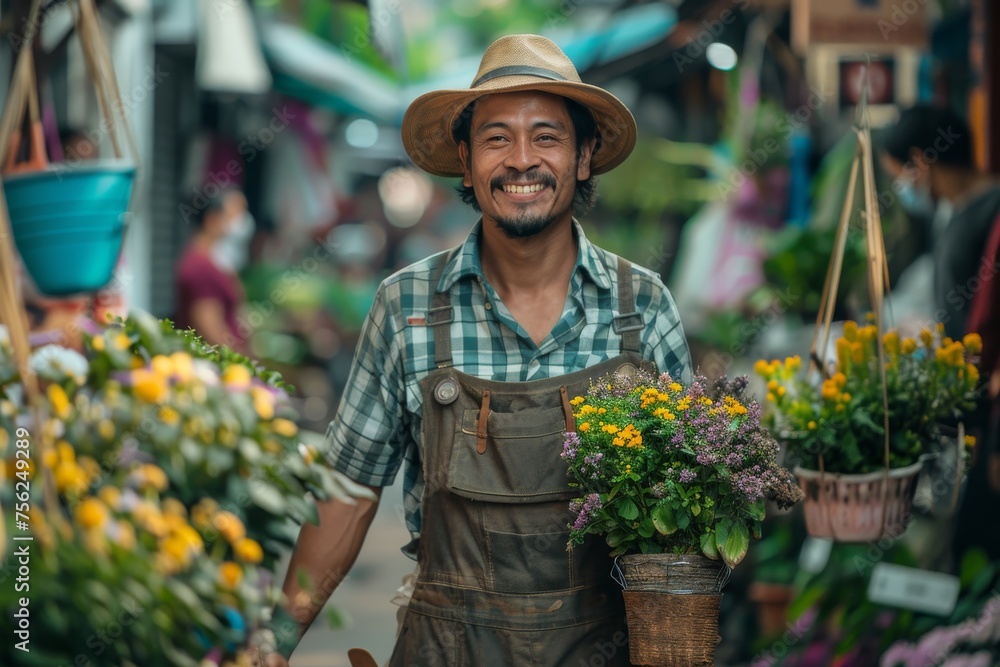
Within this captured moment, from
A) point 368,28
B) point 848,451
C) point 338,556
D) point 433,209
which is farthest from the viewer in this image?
point 433,209

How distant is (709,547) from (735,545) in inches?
2.1

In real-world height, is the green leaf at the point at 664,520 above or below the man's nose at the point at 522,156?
below

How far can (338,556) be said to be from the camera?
2998 mm

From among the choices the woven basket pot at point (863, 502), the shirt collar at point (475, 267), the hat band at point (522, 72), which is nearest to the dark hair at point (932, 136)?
the woven basket pot at point (863, 502)

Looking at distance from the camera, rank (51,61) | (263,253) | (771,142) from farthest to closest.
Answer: (263,253) → (771,142) → (51,61)

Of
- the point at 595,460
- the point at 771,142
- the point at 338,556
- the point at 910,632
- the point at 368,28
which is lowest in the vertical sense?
the point at 910,632

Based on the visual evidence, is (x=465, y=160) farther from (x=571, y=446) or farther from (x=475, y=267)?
(x=571, y=446)

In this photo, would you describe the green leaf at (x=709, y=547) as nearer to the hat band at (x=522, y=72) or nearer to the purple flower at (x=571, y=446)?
the purple flower at (x=571, y=446)

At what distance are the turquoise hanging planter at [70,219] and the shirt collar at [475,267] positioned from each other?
113cm

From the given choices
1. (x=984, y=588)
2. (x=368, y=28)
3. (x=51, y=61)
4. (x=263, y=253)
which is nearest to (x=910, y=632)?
(x=984, y=588)

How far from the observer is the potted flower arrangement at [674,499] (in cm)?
247

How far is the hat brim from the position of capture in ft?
9.66

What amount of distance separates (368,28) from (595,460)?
20.4 ft

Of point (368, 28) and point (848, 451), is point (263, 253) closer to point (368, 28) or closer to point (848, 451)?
point (368, 28)
